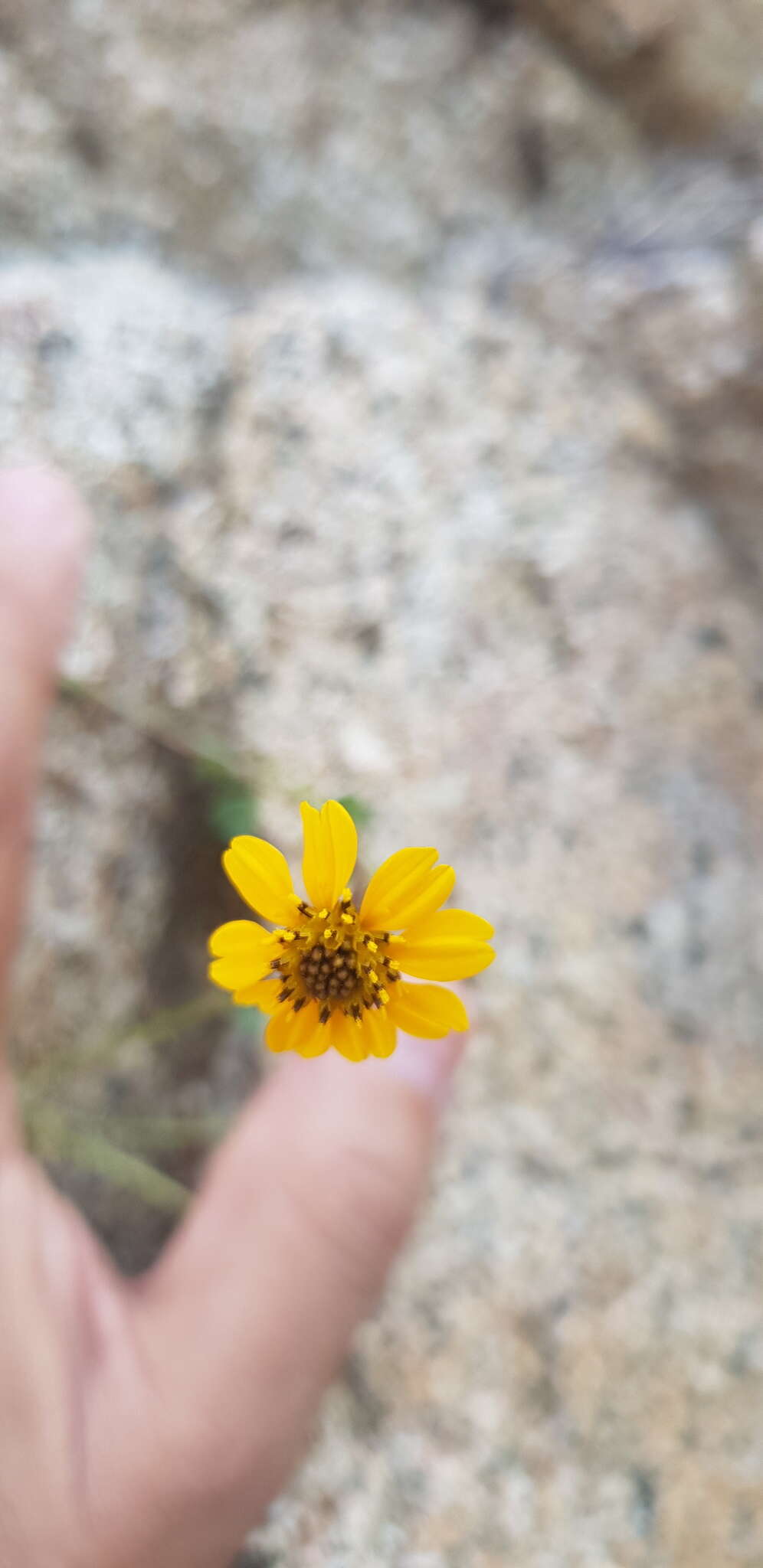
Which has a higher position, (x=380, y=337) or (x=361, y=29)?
(x=361, y=29)

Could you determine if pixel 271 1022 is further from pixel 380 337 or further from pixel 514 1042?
pixel 380 337

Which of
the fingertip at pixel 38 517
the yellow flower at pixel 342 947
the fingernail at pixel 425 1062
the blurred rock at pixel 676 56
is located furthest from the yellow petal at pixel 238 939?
the blurred rock at pixel 676 56

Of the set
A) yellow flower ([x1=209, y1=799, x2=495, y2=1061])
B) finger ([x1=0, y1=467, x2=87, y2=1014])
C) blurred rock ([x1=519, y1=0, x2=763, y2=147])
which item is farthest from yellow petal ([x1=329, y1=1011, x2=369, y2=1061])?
blurred rock ([x1=519, y1=0, x2=763, y2=147])

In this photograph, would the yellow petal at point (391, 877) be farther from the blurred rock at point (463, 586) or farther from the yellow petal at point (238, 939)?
the blurred rock at point (463, 586)

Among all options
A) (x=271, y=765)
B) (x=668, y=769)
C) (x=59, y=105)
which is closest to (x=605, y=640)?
(x=668, y=769)

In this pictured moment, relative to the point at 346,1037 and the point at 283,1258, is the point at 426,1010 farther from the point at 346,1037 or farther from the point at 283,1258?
the point at 283,1258
